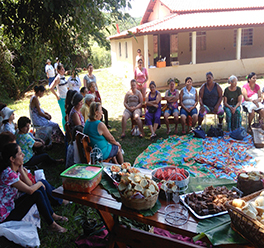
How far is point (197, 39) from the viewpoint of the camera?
17.4m

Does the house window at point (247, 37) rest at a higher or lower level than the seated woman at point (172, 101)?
higher

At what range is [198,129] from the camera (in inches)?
260

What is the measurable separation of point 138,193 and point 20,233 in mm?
1632

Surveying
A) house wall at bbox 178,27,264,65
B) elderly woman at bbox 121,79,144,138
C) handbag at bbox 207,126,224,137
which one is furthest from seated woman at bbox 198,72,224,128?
house wall at bbox 178,27,264,65

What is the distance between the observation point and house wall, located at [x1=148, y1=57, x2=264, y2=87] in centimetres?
1344

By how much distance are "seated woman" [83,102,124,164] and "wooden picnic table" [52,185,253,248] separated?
1485 mm

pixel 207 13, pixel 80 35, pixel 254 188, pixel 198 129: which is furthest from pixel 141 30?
pixel 254 188

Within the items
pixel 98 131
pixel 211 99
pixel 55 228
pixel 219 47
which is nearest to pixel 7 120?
pixel 98 131

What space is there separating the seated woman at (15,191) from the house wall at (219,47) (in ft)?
52.3

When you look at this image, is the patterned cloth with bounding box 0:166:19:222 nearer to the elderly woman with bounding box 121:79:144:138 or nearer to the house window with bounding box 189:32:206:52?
the elderly woman with bounding box 121:79:144:138

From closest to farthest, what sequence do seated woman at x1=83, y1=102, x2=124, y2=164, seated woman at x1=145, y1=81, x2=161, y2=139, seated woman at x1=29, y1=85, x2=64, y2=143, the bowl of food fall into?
the bowl of food → seated woman at x1=83, y1=102, x2=124, y2=164 → seated woman at x1=29, y1=85, x2=64, y2=143 → seated woman at x1=145, y1=81, x2=161, y2=139

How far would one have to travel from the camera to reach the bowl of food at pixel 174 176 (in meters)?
2.52

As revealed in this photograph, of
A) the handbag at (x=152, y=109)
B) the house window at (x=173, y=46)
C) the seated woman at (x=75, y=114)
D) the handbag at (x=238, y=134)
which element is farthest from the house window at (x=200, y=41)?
the seated woman at (x=75, y=114)

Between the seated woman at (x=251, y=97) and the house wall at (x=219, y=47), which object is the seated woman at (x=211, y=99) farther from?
the house wall at (x=219, y=47)
